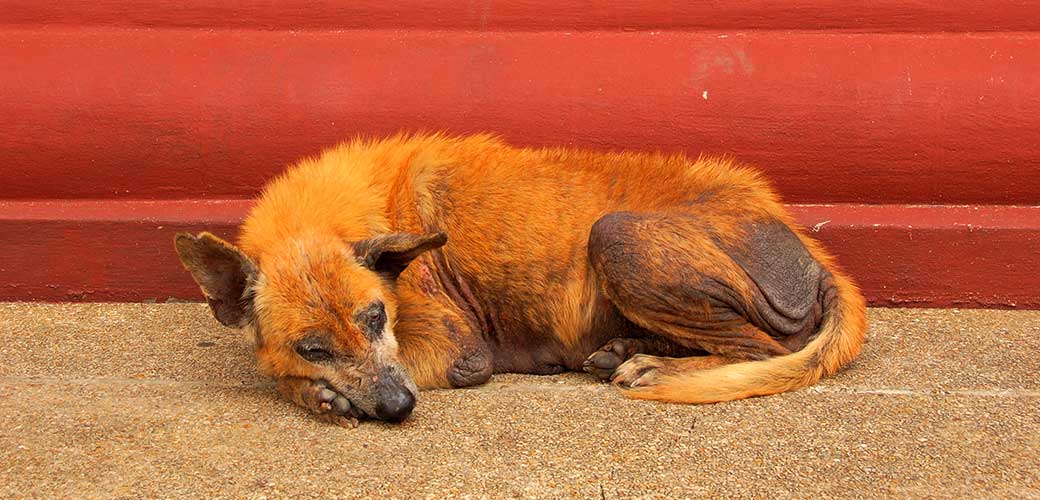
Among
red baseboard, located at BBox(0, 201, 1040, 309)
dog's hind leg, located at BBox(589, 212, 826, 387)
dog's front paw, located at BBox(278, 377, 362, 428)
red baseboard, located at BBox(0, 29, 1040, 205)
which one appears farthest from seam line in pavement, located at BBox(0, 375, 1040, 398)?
red baseboard, located at BBox(0, 29, 1040, 205)

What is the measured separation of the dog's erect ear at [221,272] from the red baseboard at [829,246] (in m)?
1.32

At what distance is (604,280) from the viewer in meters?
5.07

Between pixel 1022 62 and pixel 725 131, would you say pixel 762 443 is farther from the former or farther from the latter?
pixel 1022 62

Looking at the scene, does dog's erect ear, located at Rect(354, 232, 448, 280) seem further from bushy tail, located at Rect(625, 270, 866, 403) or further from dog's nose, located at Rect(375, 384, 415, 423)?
bushy tail, located at Rect(625, 270, 866, 403)

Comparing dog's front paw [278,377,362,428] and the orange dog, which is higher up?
the orange dog

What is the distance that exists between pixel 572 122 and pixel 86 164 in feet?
8.76

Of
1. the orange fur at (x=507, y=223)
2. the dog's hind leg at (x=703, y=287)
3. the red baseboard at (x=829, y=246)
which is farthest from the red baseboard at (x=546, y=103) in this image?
the dog's hind leg at (x=703, y=287)

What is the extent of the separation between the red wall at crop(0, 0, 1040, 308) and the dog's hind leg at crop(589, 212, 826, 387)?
1026 mm

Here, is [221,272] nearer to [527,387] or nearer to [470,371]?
[470,371]

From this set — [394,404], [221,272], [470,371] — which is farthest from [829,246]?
[221,272]

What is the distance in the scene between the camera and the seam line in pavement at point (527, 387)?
184 inches

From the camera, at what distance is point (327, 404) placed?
4.39 metres

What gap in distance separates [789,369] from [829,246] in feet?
4.85

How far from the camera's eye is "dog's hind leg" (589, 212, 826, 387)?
4.93 m
